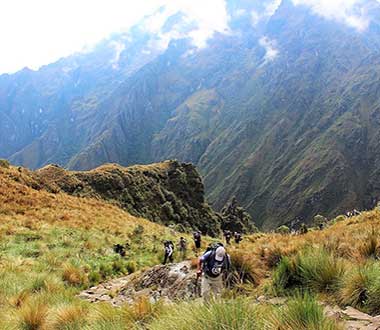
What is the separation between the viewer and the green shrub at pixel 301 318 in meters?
5.72

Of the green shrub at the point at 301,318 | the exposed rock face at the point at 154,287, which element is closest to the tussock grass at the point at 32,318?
the exposed rock face at the point at 154,287

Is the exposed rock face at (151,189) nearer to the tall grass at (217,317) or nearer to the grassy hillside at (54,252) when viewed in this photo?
the grassy hillside at (54,252)

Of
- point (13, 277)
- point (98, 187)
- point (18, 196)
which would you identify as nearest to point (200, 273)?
point (13, 277)

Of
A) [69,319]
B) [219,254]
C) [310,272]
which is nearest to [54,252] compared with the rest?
[219,254]

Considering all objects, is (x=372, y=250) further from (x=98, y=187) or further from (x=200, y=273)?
(x=98, y=187)

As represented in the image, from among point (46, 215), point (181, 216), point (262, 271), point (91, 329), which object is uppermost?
point (91, 329)

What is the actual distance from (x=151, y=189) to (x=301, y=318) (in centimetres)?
6637

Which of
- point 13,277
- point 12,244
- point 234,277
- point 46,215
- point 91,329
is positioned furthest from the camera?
point 46,215

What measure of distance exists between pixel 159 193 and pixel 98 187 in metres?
11.4

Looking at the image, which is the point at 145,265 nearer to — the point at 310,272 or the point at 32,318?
the point at 310,272

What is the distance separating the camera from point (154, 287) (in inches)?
580

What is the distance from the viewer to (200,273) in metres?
10.8

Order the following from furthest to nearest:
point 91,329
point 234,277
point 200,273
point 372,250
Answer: point 234,277 → point 372,250 → point 200,273 → point 91,329

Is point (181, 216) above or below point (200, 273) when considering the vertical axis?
below
